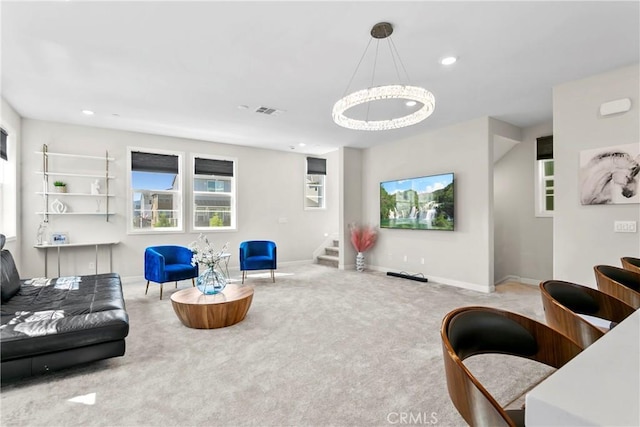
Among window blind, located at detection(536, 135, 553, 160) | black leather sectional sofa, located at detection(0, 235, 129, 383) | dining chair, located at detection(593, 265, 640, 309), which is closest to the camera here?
dining chair, located at detection(593, 265, 640, 309)

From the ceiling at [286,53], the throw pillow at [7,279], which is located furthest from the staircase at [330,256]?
the throw pillow at [7,279]

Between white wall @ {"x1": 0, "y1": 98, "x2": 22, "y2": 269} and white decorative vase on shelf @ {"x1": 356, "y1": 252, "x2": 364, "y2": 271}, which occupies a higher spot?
white wall @ {"x1": 0, "y1": 98, "x2": 22, "y2": 269}

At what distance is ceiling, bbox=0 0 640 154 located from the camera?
240 centimetres

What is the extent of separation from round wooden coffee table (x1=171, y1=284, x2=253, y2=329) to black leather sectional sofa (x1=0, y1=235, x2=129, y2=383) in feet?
1.93

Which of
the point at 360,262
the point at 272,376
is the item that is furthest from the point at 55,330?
the point at 360,262

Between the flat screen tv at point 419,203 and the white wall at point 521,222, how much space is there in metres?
1.29

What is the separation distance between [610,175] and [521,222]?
2390 millimetres

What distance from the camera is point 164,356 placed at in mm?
2729

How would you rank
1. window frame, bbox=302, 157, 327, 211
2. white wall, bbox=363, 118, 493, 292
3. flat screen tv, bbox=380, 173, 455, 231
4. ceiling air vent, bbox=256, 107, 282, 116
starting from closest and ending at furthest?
1. ceiling air vent, bbox=256, 107, 282, 116
2. white wall, bbox=363, 118, 493, 292
3. flat screen tv, bbox=380, 173, 455, 231
4. window frame, bbox=302, 157, 327, 211

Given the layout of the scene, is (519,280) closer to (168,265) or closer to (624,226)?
(624,226)

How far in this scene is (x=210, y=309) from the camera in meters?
3.28

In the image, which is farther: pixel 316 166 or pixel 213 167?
pixel 316 166

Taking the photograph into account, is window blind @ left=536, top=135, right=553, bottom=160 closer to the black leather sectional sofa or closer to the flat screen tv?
the flat screen tv

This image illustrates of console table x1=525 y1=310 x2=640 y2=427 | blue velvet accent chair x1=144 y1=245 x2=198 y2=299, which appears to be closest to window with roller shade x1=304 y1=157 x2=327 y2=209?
blue velvet accent chair x1=144 y1=245 x2=198 y2=299
